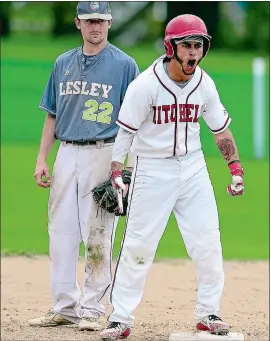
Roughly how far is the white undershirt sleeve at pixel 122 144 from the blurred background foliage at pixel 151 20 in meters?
19.9

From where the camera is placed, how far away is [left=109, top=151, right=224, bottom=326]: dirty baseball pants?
22.3 ft

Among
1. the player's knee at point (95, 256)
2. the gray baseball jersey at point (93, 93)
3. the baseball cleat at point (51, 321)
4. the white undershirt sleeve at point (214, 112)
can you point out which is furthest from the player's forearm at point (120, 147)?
the baseball cleat at point (51, 321)

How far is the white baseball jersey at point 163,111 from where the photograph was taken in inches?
263

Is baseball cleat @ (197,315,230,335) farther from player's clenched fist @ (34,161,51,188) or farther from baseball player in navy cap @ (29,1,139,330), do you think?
player's clenched fist @ (34,161,51,188)

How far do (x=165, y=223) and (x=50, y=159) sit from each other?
11.6 meters

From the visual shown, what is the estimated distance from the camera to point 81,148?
7234mm

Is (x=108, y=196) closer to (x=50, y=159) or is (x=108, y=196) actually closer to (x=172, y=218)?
(x=172, y=218)

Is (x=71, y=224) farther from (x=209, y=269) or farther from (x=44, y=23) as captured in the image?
(x=44, y=23)

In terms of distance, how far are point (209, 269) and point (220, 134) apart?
0.88 metres

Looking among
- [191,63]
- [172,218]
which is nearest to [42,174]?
[191,63]

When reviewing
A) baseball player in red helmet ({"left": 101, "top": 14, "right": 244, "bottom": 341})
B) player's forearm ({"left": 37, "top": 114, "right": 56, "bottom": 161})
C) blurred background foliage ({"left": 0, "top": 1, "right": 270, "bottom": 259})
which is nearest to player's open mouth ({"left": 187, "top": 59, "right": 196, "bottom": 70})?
baseball player in red helmet ({"left": 101, "top": 14, "right": 244, "bottom": 341})

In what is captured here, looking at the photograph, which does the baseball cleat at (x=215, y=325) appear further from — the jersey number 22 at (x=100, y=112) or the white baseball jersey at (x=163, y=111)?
the jersey number 22 at (x=100, y=112)

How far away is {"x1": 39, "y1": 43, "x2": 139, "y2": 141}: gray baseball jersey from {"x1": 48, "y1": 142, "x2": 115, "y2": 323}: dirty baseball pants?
111mm

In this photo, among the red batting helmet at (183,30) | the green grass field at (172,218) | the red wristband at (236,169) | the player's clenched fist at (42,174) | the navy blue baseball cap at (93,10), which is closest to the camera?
the red batting helmet at (183,30)
